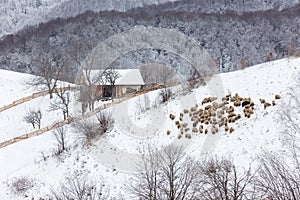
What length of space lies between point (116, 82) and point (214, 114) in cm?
2224

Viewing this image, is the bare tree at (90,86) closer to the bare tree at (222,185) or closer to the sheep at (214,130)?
the sheep at (214,130)

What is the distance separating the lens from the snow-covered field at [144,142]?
15.5 m

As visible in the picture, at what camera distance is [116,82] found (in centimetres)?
3966

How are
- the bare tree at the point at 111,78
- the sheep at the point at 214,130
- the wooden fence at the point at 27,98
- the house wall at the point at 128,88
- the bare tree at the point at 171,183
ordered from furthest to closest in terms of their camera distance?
the house wall at the point at 128,88 < the wooden fence at the point at 27,98 < the bare tree at the point at 111,78 < the sheep at the point at 214,130 < the bare tree at the point at 171,183

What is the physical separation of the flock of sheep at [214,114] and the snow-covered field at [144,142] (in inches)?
11.2

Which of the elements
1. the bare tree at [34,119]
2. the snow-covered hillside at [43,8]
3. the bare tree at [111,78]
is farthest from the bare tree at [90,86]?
the snow-covered hillside at [43,8]

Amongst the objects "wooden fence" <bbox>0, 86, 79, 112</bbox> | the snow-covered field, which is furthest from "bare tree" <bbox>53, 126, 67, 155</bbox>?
"wooden fence" <bbox>0, 86, 79, 112</bbox>

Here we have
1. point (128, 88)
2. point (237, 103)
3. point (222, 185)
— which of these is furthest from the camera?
point (128, 88)

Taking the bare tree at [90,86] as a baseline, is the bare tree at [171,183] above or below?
below

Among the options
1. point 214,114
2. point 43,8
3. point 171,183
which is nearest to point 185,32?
point 43,8

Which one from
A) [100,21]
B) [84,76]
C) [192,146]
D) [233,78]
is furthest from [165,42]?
[192,146]

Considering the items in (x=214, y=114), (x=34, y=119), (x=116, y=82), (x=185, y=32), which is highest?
(x=185, y=32)

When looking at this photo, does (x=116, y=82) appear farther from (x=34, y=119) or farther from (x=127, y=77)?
(x=34, y=119)

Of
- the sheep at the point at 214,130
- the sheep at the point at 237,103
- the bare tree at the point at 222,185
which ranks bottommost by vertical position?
the bare tree at the point at 222,185
